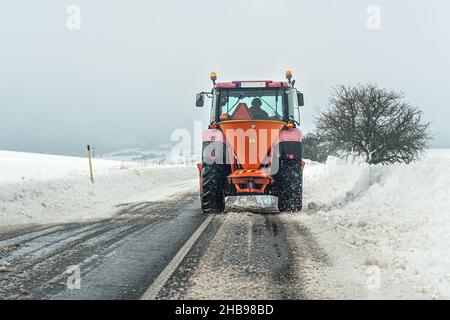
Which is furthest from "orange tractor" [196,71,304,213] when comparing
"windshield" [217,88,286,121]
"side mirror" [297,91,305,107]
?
"side mirror" [297,91,305,107]

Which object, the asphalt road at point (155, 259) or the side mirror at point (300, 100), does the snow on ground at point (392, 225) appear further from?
the side mirror at point (300, 100)

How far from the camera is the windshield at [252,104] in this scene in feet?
32.5

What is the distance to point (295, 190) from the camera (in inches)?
353

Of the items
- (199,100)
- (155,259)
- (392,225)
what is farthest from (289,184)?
(155,259)

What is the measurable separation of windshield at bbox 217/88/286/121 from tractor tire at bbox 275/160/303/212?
144cm

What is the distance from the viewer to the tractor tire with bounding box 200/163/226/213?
897 centimetres

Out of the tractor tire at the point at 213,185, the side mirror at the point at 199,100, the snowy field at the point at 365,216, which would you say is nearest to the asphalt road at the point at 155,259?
the snowy field at the point at 365,216

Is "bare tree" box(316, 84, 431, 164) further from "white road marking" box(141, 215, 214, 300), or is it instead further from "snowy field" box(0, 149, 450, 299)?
"white road marking" box(141, 215, 214, 300)

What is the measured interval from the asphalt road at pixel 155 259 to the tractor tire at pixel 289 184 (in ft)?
2.33
